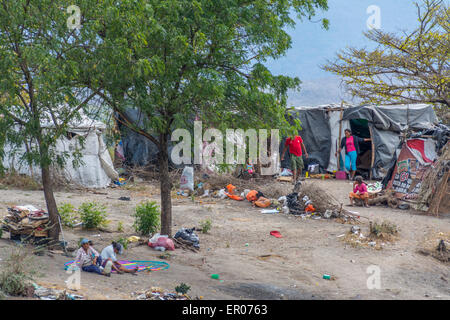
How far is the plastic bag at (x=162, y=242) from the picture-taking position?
27.2 ft

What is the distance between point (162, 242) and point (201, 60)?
10.4 feet

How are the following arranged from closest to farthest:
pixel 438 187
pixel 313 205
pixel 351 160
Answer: pixel 438 187 → pixel 313 205 → pixel 351 160

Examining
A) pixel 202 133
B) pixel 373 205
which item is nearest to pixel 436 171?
pixel 373 205

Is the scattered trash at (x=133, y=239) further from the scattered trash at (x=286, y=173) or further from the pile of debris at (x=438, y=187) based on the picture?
the scattered trash at (x=286, y=173)

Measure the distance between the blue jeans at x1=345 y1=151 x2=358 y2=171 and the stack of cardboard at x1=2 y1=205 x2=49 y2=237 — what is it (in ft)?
35.0

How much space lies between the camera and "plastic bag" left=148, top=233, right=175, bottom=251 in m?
8.30

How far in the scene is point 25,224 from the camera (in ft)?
25.3

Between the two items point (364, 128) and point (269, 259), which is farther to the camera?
point (364, 128)

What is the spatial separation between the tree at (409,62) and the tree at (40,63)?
10.5m

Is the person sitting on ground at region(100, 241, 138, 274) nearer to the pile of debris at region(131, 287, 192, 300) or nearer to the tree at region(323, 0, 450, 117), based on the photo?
the pile of debris at region(131, 287, 192, 300)

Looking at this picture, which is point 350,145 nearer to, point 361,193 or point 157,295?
A: point 361,193

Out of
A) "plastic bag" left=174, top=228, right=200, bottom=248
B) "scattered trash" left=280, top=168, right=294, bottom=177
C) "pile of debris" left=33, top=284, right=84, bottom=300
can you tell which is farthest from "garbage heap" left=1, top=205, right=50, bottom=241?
"scattered trash" left=280, top=168, right=294, bottom=177
